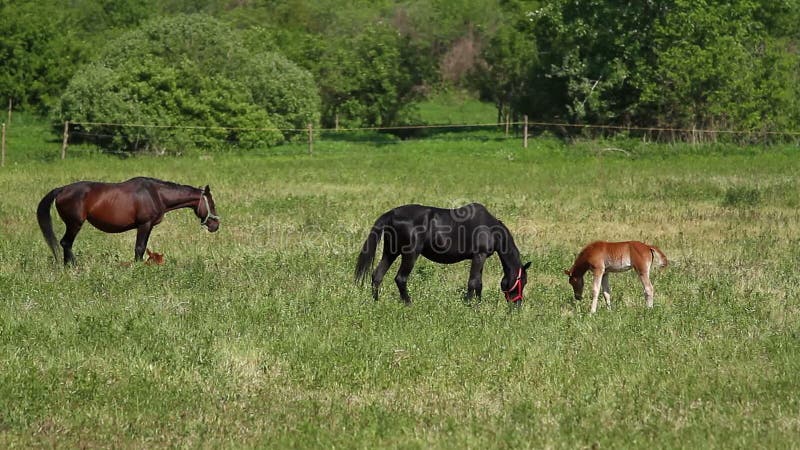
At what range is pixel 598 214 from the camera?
22.4 metres

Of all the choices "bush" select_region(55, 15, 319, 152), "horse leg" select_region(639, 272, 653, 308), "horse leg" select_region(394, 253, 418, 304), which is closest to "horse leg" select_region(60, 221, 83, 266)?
"horse leg" select_region(394, 253, 418, 304)

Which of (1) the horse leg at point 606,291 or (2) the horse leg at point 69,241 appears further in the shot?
(2) the horse leg at point 69,241

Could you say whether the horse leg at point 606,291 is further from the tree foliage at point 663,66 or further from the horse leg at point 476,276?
the tree foliage at point 663,66

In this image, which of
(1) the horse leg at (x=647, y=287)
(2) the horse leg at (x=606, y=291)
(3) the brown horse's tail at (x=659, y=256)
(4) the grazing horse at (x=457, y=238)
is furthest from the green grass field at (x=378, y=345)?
(3) the brown horse's tail at (x=659, y=256)

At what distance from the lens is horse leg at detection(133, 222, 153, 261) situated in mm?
15789

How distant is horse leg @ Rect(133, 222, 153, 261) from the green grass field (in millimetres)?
302

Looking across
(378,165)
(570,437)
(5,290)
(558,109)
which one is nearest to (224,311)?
(5,290)

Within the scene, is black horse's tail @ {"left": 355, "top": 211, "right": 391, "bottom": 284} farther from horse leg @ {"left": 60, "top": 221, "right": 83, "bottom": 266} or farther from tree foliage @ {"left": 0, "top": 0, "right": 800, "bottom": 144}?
tree foliage @ {"left": 0, "top": 0, "right": 800, "bottom": 144}

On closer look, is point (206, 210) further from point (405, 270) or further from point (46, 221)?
point (405, 270)

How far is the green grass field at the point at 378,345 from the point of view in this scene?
856cm

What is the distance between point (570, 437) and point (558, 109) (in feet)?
121

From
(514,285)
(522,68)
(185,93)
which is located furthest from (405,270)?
(522,68)

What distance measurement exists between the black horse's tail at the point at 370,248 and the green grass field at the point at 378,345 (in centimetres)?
21

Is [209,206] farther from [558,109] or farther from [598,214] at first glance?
[558,109]
